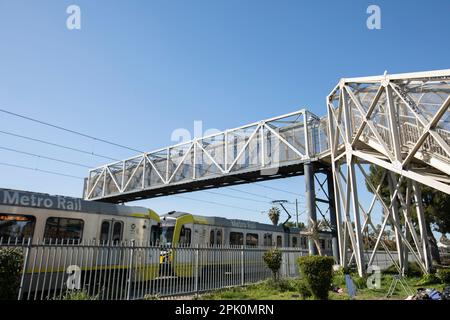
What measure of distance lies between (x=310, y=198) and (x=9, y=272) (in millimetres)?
16714

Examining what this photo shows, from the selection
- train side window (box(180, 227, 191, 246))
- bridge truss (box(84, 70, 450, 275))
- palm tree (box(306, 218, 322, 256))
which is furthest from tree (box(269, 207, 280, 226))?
train side window (box(180, 227, 191, 246))

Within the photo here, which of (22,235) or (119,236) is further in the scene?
(119,236)

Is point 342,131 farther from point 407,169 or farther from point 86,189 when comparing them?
point 86,189

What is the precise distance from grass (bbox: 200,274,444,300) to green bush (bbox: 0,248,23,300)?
5952 millimetres

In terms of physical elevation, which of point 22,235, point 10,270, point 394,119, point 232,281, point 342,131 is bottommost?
point 232,281

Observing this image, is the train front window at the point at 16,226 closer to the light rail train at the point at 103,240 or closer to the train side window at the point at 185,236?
the light rail train at the point at 103,240

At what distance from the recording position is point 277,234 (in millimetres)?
23672

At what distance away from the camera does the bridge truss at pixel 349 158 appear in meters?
11.5

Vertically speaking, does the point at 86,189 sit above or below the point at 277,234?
above

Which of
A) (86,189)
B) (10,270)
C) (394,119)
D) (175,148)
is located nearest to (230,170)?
(175,148)

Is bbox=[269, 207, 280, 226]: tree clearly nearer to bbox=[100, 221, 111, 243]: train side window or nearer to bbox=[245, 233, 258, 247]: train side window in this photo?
bbox=[245, 233, 258, 247]: train side window
